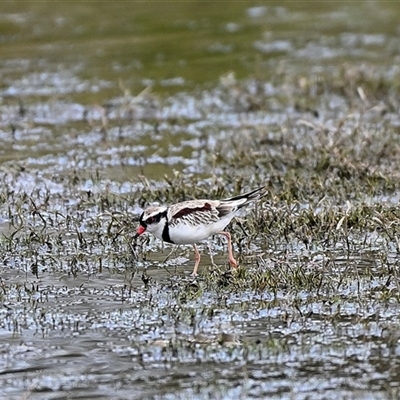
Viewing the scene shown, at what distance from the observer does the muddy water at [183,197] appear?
6453 mm

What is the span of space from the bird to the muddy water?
0.29 meters

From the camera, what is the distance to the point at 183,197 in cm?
1014

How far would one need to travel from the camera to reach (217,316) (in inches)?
282

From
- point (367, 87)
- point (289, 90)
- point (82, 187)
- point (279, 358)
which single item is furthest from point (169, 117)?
point (279, 358)

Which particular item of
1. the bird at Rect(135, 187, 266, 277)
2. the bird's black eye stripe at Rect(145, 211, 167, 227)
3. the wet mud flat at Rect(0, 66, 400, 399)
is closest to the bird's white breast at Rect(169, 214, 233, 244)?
the bird at Rect(135, 187, 266, 277)

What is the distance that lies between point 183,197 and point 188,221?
2169 millimetres

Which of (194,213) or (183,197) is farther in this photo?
(183,197)

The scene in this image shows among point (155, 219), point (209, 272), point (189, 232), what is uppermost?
point (155, 219)

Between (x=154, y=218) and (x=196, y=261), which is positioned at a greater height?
(x=154, y=218)

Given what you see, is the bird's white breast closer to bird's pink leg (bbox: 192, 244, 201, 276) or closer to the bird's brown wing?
the bird's brown wing

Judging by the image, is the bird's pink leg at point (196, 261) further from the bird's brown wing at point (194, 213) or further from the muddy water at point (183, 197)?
the bird's brown wing at point (194, 213)

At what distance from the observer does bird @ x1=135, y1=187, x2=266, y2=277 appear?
7.98 metres

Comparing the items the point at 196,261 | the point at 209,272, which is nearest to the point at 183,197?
the point at 196,261

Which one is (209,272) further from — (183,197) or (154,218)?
(183,197)
